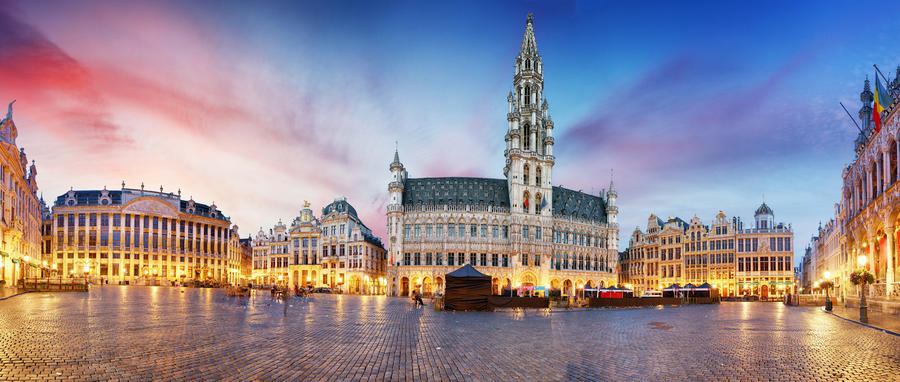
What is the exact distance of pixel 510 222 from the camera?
82000 millimetres

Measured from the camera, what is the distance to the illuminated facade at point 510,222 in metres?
80.2

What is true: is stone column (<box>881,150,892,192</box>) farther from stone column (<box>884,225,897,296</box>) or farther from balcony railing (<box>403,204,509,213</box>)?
balcony railing (<box>403,204,509,213</box>)

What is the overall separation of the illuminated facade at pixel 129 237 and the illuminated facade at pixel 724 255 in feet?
288

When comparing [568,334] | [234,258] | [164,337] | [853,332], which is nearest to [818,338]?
[853,332]

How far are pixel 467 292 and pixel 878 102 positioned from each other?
31.7 m

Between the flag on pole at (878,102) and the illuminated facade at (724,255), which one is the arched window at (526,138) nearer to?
the illuminated facade at (724,255)

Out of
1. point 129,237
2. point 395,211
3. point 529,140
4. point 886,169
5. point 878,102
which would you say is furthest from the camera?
point 129,237

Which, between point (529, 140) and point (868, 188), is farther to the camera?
point (529, 140)

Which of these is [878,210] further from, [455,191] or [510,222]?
[455,191]

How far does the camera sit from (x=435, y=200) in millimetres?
82812

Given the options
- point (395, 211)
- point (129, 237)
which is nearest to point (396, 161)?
point (395, 211)

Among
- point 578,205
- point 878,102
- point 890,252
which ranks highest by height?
point 878,102

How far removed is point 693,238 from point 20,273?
9990 cm

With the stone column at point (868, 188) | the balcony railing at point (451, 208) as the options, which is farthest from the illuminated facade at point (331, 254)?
the stone column at point (868, 188)
